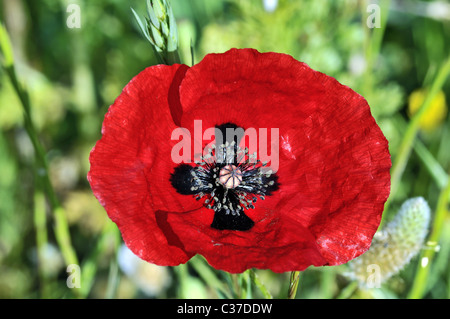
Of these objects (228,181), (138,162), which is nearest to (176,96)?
(138,162)

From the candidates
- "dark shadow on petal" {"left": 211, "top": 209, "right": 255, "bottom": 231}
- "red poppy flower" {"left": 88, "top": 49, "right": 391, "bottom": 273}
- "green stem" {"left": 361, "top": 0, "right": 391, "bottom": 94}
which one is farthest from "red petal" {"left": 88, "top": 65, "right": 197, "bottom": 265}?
"green stem" {"left": 361, "top": 0, "right": 391, "bottom": 94}

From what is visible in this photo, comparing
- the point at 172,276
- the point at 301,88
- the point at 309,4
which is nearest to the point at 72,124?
the point at 172,276

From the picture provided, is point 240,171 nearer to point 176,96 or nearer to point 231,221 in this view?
point 231,221

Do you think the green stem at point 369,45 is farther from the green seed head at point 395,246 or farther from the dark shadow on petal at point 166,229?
the dark shadow on petal at point 166,229

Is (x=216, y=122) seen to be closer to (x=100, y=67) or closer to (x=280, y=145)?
(x=280, y=145)

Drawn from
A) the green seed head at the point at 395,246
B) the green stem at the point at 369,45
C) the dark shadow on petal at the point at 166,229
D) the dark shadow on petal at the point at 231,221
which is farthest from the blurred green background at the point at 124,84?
the dark shadow on petal at the point at 166,229

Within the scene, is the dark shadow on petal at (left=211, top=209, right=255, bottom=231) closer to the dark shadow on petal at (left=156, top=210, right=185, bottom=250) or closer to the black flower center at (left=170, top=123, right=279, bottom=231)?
the black flower center at (left=170, top=123, right=279, bottom=231)

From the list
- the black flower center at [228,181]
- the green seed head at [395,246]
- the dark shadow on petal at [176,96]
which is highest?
the dark shadow on petal at [176,96]
